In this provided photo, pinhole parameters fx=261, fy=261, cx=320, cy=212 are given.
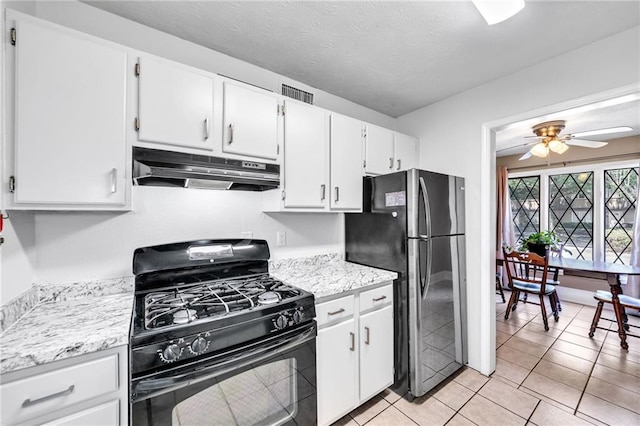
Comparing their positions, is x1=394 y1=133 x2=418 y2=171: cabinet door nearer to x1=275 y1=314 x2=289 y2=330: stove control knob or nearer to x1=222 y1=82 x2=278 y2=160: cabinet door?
x1=222 y1=82 x2=278 y2=160: cabinet door

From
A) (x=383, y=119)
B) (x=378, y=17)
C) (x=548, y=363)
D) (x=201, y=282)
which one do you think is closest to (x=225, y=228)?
(x=201, y=282)

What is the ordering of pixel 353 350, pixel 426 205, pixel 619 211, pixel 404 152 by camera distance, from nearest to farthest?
pixel 353 350, pixel 426 205, pixel 404 152, pixel 619 211

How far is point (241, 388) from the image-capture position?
49.6 inches

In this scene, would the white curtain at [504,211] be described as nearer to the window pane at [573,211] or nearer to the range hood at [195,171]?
the window pane at [573,211]

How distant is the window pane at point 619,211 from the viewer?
153 inches

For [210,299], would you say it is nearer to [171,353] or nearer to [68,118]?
[171,353]

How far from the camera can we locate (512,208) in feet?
17.0

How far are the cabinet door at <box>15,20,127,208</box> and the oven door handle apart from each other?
85 centimetres

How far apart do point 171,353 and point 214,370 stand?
208mm

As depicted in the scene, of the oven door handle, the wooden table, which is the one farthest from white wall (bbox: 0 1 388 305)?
the wooden table

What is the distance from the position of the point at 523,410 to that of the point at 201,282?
2432 mm

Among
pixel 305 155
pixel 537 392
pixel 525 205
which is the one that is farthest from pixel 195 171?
pixel 525 205

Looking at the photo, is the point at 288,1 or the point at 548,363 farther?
the point at 548,363

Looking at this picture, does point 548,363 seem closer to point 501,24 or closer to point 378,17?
point 501,24
